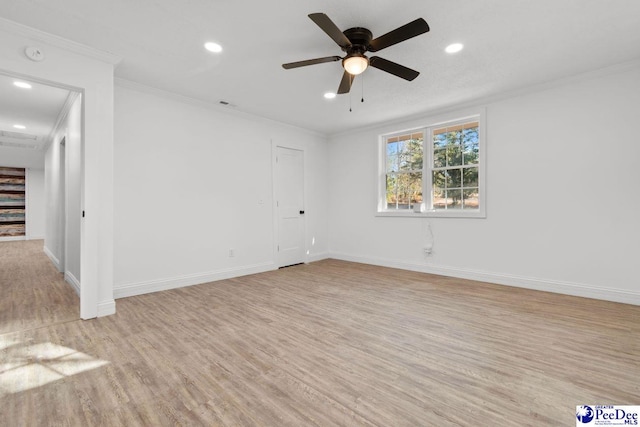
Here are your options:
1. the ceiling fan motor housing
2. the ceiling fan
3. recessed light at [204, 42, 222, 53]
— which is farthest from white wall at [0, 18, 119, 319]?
the ceiling fan motor housing

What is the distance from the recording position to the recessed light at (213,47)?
9.55ft

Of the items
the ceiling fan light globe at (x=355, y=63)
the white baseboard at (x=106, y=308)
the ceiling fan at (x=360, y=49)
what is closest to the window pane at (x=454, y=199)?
the ceiling fan at (x=360, y=49)

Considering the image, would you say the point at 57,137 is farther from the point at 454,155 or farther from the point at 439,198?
the point at 454,155

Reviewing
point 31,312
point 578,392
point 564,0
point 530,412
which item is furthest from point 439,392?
point 31,312

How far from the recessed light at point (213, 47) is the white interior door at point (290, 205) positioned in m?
2.63

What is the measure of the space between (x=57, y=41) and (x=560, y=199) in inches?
238

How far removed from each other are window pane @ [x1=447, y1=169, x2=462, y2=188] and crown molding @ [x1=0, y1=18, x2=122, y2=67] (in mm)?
4881

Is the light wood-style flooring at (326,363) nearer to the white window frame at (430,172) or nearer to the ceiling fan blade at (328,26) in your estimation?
the white window frame at (430,172)

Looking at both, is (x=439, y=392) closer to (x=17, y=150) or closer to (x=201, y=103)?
(x=201, y=103)

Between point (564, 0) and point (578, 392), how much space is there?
2876 mm

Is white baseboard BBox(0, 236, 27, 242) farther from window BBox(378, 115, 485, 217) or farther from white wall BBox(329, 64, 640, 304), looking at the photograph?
white wall BBox(329, 64, 640, 304)

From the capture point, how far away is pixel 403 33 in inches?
88.4

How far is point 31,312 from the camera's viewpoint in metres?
3.21

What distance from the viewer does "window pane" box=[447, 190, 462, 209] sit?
16.0 ft
